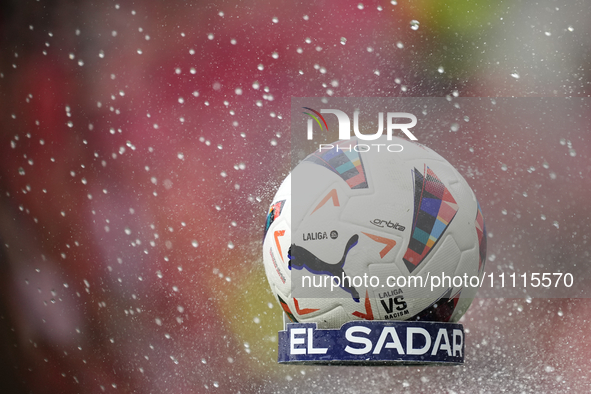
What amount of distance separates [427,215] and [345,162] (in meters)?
0.21

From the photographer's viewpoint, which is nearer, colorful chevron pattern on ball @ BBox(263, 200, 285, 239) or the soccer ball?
the soccer ball

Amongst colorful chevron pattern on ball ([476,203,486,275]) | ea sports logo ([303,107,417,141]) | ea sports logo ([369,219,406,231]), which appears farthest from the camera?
ea sports logo ([303,107,417,141])

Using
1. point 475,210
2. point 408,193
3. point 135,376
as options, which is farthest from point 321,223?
point 135,376

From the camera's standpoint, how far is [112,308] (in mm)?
2428

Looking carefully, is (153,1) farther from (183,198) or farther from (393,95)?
(393,95)

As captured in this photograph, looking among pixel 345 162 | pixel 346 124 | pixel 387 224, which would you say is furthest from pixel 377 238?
pixel 346 124

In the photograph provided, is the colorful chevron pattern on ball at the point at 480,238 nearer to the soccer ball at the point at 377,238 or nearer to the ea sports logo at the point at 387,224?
the soccer ball at the point at 377,238

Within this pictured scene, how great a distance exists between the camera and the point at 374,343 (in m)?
1.46

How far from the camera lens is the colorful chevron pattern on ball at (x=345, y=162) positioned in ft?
4.79

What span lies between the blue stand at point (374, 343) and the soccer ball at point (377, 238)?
21mm

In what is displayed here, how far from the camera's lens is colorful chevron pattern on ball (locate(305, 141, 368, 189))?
1.46m

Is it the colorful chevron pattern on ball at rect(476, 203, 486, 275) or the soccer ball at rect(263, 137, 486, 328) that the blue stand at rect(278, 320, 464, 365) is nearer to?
the soccer ball at rect(263, 137, 486, 328)

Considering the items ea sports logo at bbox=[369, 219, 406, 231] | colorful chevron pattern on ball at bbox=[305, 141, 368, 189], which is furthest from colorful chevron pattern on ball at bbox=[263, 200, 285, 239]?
ea sports logo at bbox=[369, 219, 406, 231]

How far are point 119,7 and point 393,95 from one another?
1063 millimetres
